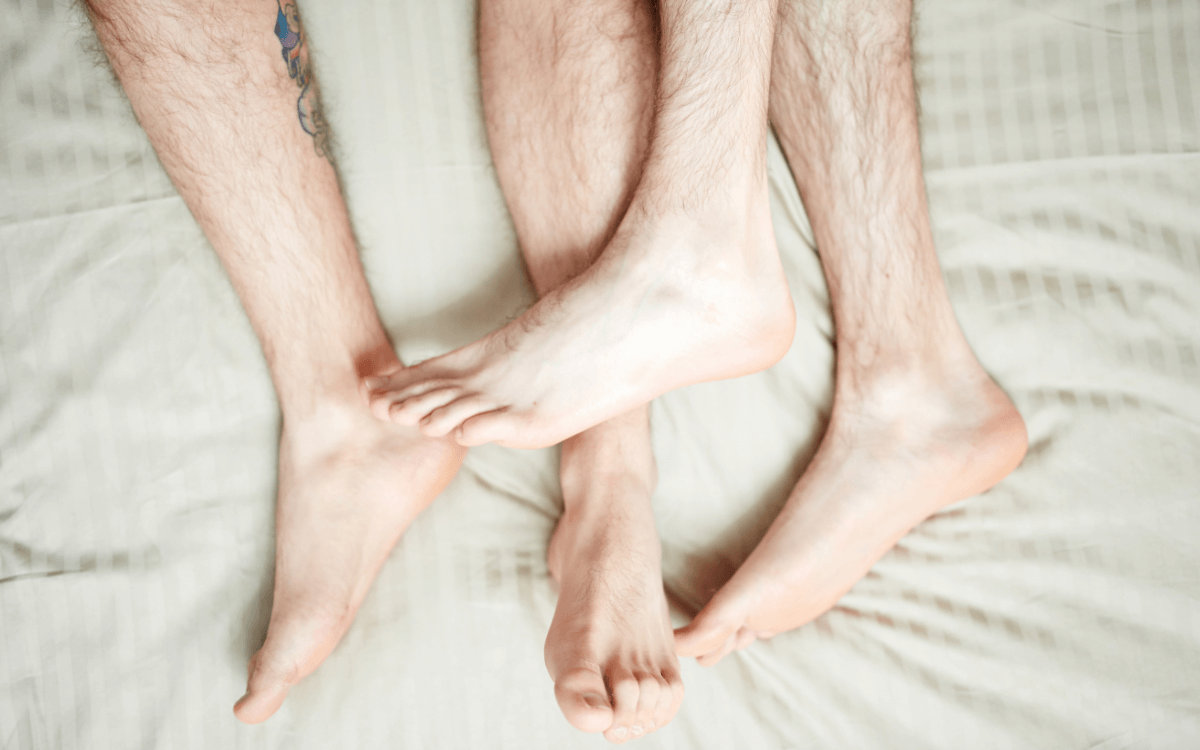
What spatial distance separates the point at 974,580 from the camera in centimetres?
81

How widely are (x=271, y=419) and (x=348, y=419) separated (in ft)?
0.42

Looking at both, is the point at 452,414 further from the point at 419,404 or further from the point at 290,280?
the point at 290,280

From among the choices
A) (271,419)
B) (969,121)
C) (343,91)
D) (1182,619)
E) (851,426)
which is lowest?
(1182,619)

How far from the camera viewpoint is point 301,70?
0.79 metres

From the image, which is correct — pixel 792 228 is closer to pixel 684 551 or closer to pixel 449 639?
pixel 684 551

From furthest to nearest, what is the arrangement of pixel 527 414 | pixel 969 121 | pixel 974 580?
pixel 969 121 < pixel 974 580 < pixel 527 414

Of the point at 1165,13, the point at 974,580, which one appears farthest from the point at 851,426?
the point at 1165,13

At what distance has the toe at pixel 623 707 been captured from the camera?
2.01 feet

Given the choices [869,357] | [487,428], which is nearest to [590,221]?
[487,428]

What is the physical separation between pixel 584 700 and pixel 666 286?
40 cm

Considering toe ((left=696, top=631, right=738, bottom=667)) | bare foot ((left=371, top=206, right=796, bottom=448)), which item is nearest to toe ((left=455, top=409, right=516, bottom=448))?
bare foot ((left=371, top=206, right=796, bottom=448))

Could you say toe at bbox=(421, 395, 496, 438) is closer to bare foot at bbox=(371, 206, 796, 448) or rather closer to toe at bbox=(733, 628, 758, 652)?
bare foot at bbox=(371, 206, 796, 448)

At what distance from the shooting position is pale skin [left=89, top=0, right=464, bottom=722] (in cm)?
68

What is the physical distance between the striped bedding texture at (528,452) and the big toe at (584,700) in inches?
6.3
